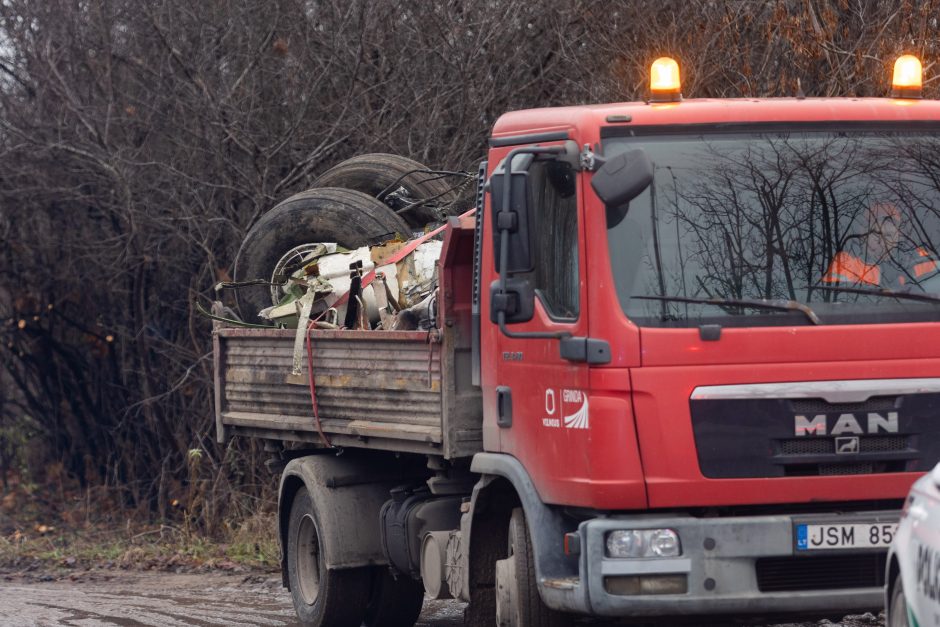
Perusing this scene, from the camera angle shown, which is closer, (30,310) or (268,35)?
(268,35)

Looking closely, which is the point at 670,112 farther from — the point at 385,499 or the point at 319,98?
the point at 319,98

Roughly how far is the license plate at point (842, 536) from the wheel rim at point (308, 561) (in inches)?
149

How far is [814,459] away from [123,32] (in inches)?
431

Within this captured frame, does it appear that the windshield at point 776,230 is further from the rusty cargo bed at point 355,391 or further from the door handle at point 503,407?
the rusty cargo bed at point 355,391

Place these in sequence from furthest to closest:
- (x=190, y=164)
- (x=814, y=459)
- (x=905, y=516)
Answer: (x=190, y=164)
(x=814, y=459)
(x=905, y=516)

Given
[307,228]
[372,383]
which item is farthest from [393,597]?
[307,228]

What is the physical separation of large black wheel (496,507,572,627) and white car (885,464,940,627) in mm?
1705

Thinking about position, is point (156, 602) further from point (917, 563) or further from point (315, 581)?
point (917, 563)

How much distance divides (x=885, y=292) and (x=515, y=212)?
1445mm

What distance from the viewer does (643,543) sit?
5.57 meters

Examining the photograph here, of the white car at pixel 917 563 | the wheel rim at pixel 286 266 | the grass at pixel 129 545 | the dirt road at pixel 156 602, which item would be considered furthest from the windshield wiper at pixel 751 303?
the grass at pixel 129 545

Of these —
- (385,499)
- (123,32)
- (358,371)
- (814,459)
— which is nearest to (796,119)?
(814,459)

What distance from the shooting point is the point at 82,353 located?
16750 mm

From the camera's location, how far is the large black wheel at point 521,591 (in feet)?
20.3
